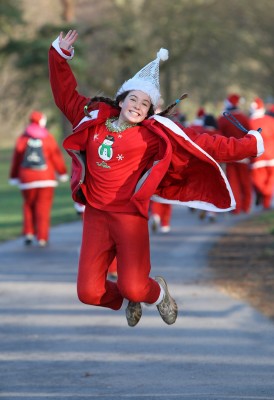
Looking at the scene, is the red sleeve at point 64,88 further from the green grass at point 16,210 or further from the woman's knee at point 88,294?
the green grass at point 16,210

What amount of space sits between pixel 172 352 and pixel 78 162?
186cm

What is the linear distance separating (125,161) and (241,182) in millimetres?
11793

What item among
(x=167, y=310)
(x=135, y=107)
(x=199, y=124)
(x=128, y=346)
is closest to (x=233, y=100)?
(x=199, y=124)

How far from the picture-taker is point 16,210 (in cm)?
2762

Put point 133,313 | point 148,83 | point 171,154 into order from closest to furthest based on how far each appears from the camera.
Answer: point 171,154, point 148,83, point 133,313

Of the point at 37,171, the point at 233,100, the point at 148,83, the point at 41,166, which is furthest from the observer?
the point at 233,100

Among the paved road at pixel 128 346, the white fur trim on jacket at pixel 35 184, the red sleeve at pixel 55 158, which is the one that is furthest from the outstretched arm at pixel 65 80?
the white fur trim on jacket at pixel 35 184

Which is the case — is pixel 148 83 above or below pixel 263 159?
above

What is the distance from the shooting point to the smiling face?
299 inches

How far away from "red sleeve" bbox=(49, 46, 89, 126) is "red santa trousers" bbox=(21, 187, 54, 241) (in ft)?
30.0

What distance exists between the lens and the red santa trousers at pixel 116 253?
7637 millimetres

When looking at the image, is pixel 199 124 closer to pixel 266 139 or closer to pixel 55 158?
pixel 266 139

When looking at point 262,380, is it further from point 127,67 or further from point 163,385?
point 127,67

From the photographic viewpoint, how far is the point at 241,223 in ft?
69.5
